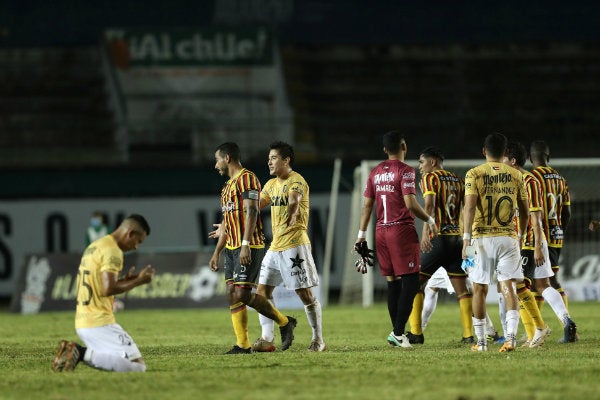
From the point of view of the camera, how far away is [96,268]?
891 centimetres

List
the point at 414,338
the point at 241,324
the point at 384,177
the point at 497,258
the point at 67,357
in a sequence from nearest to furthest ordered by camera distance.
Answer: the point at 67,357 → the point at 497,258 → the point at 241,324 → the point at 384,177 → the point at 414,338

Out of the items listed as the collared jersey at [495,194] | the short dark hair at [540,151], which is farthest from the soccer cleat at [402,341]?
the short dark hair at [540,151]

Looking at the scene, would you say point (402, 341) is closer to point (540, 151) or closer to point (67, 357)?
point (540, 151)

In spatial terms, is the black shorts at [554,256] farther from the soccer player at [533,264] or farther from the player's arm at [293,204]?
the player's arm at [293,204]

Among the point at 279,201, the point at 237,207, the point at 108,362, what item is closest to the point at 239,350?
the point at 237,207

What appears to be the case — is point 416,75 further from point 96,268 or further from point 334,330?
point 96,268

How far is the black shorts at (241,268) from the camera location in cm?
1117

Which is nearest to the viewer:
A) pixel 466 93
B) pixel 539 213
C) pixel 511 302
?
pixel 511 302

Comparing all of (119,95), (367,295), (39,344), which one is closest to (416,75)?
(119,95)

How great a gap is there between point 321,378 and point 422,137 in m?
19.3

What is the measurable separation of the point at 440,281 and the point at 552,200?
1.60 meters

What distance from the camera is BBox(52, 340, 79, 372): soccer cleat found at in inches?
361

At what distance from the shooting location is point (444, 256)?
12.6m

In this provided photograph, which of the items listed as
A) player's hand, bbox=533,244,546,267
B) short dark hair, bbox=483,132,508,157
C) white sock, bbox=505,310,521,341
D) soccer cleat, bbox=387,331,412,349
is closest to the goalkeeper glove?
soccer cleat, bbox=387,331,412,349
